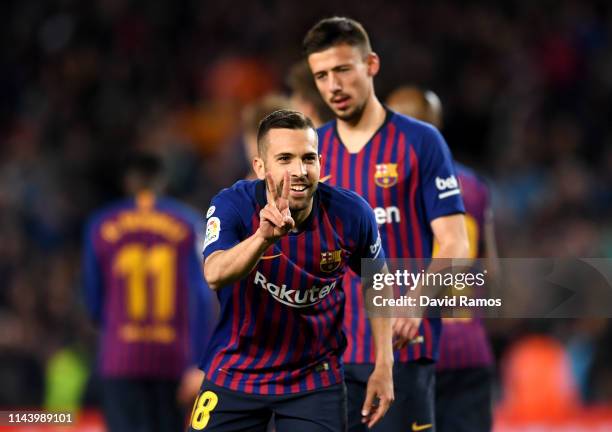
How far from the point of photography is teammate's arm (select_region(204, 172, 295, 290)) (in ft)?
11.8

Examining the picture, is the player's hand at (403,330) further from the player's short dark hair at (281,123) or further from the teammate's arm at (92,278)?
the teammate's arm at (92,278)

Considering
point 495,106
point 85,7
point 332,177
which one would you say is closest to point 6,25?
point 85,7

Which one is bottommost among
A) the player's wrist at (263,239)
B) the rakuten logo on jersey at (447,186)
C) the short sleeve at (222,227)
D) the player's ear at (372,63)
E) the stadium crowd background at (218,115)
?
the player's wrist at (263,239)

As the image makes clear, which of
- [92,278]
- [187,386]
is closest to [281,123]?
[92,278]

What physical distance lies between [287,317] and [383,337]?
404mm

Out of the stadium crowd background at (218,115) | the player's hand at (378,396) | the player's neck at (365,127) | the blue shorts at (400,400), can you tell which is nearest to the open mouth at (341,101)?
the player's neck at (365,127)

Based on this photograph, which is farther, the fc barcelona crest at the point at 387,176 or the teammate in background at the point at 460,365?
the teammate in background at the point at 460,365

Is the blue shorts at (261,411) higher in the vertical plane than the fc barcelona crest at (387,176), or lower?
lower

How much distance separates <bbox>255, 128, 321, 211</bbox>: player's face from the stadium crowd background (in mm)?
5826

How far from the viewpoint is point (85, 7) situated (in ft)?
45.7

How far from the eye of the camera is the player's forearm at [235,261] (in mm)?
3666

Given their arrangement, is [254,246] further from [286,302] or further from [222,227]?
[286,302]

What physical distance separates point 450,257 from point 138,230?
9.48 ft
